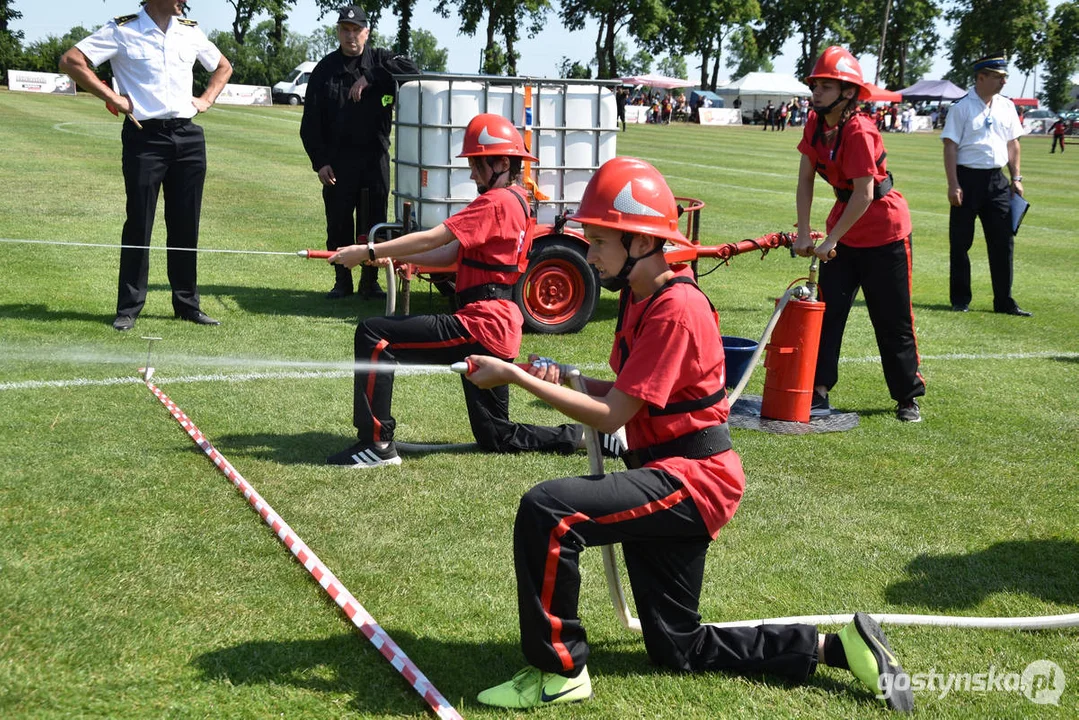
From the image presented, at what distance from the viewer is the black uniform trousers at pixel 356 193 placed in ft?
34.8

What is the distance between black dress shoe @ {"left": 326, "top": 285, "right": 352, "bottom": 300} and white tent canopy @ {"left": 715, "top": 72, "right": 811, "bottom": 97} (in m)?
80.8

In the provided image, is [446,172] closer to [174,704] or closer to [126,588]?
[126,588]

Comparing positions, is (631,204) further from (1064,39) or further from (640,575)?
(1064,39)

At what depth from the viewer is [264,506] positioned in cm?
513

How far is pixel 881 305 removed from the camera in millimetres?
7254

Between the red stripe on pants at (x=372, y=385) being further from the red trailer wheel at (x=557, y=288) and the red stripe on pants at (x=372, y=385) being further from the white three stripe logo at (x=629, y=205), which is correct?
the red trailer wheel at (x=557, y=288)

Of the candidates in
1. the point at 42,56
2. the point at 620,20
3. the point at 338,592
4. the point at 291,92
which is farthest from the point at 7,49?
the point at 338,592

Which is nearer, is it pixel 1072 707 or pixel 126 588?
pixel 1072 707

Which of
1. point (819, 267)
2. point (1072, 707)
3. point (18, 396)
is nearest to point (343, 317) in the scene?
point (18, 396)

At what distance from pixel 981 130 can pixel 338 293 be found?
22.5 feet

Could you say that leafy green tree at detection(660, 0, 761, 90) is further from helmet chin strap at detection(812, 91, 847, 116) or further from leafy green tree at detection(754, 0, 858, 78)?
helmet chin strap at detection(812, 91, 847, 116)

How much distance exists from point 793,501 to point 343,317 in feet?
17.7

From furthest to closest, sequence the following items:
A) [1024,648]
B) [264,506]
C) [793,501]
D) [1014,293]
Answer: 1. [1014,293]
2. [793,501]
3. [264,506]
4. [1024,648]

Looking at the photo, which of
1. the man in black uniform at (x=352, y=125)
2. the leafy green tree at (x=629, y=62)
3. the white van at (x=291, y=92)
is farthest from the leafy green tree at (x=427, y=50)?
the man in black uniform at (x=352, y=125)
